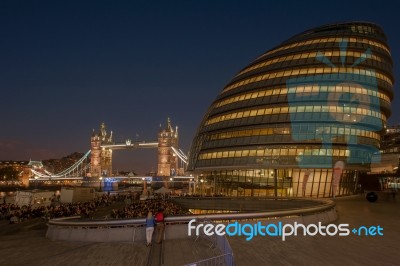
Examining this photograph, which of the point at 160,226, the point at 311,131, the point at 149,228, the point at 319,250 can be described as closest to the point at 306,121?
the point at 311,131

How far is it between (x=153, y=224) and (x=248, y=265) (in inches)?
214

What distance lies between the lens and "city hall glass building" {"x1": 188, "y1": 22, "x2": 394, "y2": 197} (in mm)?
57594

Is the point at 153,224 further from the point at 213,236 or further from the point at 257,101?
the point at 257,101

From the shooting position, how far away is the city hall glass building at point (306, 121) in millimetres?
57594

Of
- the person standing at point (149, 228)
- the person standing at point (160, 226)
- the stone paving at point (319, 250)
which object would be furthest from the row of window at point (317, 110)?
the person standing at point (149, 228)

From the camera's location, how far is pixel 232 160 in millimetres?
61594

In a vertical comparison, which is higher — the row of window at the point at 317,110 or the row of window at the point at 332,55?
the row of window at the point at 332,55

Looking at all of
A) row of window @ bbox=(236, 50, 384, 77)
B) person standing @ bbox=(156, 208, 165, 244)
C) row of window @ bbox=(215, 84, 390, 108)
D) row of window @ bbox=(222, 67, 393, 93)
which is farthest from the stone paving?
row of window @ bbox=(236, 50, 384, 77)

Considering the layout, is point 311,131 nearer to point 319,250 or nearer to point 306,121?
point 306,121

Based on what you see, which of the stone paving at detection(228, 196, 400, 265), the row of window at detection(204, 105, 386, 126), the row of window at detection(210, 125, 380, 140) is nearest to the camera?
the stone paving at detection(228, 196, 400, 265)

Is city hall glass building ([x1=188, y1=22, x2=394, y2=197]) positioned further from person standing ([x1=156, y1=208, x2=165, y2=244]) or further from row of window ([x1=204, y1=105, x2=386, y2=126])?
person standing ([x1=156, y1=208, x2=165, y2=244])

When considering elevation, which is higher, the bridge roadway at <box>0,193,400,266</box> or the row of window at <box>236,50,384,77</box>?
the row of window at <box>236,50,384,77</box>

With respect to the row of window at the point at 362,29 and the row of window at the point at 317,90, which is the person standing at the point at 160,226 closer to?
the row of window at the point at 317,90

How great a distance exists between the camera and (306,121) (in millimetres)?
57906
